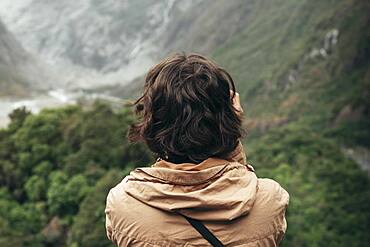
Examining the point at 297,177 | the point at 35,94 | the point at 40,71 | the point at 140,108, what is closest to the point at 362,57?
the point at 297,177

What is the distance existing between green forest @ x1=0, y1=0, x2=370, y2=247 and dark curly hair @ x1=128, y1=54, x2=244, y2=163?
3684mm

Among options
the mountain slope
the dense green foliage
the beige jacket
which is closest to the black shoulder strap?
the beige jacket

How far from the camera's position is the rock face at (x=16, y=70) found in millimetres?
127750

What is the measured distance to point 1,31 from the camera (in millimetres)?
145750

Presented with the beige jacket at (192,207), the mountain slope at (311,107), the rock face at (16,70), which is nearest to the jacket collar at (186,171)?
the beige jacket at (192,207)

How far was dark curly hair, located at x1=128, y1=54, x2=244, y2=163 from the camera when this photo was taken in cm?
320

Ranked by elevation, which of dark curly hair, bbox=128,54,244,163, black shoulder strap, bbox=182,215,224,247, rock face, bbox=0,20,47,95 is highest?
dark curly hair, bbox=128,54,244,163

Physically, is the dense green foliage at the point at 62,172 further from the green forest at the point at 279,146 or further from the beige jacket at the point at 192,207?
the beige jacket at the point at 192,207

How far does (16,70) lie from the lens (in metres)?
142

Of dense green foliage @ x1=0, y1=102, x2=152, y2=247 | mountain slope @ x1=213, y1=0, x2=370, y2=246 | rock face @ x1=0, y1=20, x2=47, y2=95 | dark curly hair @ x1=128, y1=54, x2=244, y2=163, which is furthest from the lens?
rock face @ x1=0, y1=20, x2=47, y2=95

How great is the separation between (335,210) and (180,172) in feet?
132

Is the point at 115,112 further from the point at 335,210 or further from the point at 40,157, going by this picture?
the point at 335,210

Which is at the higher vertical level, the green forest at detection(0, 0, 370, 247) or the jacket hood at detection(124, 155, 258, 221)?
the jacket hood at detection(124, 155, 258, 221)

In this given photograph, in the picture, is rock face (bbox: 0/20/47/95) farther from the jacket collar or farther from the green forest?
the jacket collar
